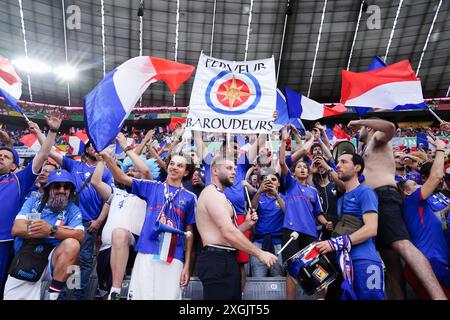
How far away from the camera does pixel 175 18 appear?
1820 centimetres

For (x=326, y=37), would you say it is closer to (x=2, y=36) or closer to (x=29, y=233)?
(x=2, y=36)

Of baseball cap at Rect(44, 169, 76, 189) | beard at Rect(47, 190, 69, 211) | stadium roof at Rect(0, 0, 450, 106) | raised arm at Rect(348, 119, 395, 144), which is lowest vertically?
beard at Rect(47, 190, 69, 211)

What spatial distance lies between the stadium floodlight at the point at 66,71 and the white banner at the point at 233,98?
17289 millimetres

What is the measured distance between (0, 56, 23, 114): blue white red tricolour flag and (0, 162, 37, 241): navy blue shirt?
3.77 ft

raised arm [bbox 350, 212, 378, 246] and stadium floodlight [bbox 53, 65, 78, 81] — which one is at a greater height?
stadium floodlight [bbox 53, 65, 78, 81]

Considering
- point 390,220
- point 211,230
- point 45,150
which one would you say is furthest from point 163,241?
point 390,220

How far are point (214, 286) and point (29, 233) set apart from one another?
1.69 meters

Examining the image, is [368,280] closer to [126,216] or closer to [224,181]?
[224,181]

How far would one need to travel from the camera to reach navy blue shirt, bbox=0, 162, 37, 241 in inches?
140

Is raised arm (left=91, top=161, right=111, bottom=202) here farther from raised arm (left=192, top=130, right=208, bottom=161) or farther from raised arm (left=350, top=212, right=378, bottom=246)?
raised arm (left=350, top=212, right=378, bottom=246)

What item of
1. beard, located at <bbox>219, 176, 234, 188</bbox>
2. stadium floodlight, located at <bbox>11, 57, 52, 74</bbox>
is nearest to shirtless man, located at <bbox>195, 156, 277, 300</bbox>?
beard, located at <bbox>219, 176, 234, 188</bbox>

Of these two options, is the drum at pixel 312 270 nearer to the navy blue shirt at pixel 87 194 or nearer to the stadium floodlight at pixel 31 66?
the navy blue shirt at pixel 87 194

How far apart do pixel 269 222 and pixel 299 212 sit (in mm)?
625

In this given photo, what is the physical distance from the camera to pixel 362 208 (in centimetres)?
305
